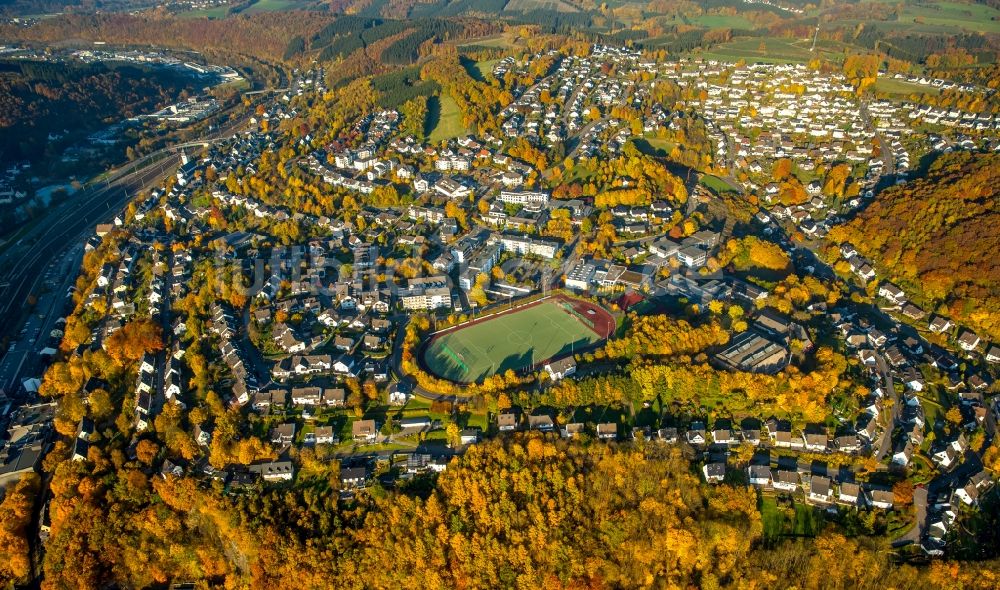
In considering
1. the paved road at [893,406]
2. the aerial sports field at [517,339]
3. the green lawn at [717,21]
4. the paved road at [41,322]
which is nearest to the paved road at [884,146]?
the paved road at [893,406]

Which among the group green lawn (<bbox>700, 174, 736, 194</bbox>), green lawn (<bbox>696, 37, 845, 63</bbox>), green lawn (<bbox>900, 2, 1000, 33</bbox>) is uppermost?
green lawn (<bbox>900, 2, 1000, 33</bbox>)

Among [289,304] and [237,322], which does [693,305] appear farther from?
[237,322]

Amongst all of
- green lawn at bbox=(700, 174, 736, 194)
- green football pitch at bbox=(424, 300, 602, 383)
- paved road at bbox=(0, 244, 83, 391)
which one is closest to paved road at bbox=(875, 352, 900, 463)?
green football pitch at bbox=(424, 300, 602, 383)

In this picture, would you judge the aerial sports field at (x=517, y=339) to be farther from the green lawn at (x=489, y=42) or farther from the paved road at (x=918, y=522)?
the green lawn at (x=489, y=42)

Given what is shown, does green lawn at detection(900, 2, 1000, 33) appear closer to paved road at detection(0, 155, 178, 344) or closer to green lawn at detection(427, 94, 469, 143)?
green lawn at detection(427, 94, 469, 143)

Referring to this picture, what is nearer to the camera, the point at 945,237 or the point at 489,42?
the point at 945,237

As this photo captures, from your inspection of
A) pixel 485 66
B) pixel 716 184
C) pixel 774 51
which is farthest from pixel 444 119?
pixel 774 51

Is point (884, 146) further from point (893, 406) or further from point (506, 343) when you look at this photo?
point (506, 343)

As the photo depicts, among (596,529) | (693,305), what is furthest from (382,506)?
(693,305)
